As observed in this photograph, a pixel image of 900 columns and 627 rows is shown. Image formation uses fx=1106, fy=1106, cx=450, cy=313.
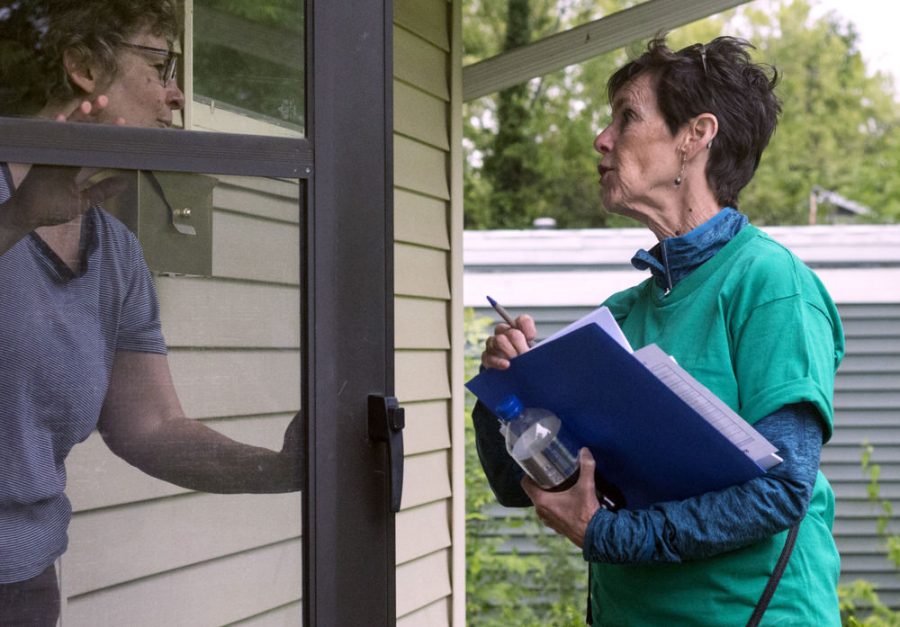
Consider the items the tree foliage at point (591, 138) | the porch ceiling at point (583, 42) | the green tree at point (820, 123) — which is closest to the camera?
the porch ceiling at point (583, 42)

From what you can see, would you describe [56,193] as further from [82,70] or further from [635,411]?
[635,411]

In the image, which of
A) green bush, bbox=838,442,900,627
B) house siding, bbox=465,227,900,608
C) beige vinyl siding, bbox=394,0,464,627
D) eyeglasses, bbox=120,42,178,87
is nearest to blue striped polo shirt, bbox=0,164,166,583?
eyeglasses, bbox=120,42,178,87

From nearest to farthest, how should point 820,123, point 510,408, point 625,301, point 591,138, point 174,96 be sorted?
point 174,96
point 510,408
point 625,301
point 591,138
point 820,123

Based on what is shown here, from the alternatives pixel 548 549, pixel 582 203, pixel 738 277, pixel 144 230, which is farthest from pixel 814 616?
pixel 582 203

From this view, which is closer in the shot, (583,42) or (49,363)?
(49,363)

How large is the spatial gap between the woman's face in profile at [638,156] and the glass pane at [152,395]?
0.65 meters

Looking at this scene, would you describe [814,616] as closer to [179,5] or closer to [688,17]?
[179,5]

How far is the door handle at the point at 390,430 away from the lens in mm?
1684

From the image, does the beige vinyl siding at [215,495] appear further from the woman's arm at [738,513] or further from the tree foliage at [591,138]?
the tree foliage at [591,138]

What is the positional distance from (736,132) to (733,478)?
658 mm

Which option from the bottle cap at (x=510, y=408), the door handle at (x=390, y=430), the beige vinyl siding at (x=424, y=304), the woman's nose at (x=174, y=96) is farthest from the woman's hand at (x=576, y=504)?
the beige vinyl siding at (x=424, y=304)

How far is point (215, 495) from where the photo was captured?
162 centimetres

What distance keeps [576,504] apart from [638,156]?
65 centimetres

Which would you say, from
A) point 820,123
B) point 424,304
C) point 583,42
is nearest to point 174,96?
point 424,304
